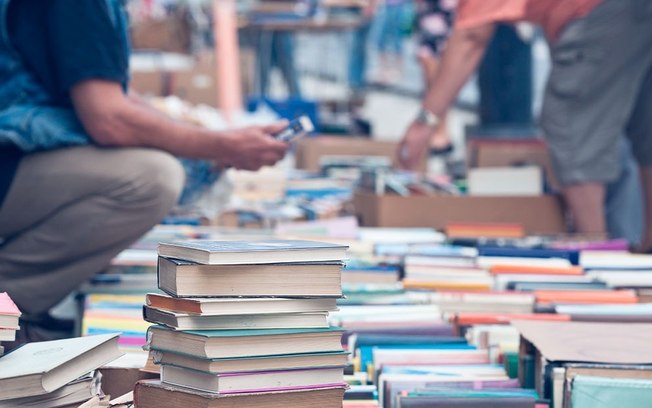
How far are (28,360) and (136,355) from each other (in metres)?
0.44

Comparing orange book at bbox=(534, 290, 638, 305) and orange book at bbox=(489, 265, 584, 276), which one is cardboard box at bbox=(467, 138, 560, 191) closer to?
orange book at bbox=(489, 265, 584, 276)

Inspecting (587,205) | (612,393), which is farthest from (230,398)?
(587,205)

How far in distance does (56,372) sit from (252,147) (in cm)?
142

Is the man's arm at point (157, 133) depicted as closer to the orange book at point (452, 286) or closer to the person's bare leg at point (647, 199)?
the orange book at point (452, 286)

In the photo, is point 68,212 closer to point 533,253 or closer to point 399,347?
point 399,347

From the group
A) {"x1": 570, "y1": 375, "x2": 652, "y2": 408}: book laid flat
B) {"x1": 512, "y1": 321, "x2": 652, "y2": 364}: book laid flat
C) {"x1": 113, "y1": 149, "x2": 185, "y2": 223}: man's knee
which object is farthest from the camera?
{"x1": 113, "y1": 149, "x2": 185, "y2": 223}: man's knee

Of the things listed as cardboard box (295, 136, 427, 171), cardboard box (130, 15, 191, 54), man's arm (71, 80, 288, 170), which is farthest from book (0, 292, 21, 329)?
cardboard box (130, 15, 191, 54)

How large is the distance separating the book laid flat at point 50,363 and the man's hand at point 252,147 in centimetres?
118

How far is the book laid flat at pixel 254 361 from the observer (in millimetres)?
2129

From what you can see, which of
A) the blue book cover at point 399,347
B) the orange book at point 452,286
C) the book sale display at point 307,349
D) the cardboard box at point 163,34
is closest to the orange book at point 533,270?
the orange book at point 452,286

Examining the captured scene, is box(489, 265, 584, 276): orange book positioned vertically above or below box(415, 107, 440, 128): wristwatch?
below

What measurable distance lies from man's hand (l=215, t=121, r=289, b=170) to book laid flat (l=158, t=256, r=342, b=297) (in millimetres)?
1249

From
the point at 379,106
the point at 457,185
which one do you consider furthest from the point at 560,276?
the point at 379,106

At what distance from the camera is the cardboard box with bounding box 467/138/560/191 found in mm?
5266
